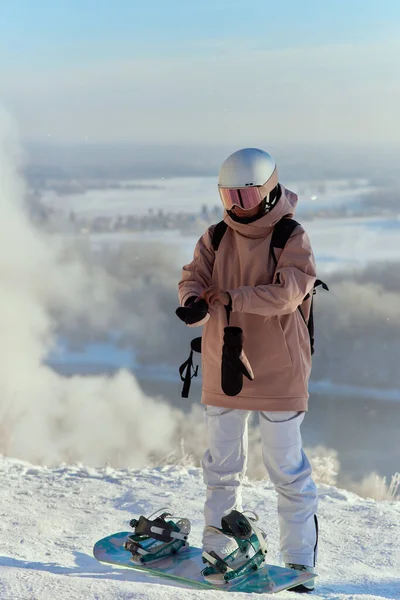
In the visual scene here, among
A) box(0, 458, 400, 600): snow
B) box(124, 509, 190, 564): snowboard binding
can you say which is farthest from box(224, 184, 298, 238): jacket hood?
box(0, 458, 400, 600): snow

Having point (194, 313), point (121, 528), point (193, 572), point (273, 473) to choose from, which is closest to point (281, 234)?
point (194, 313)

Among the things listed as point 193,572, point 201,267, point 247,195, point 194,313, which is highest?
point 247,195

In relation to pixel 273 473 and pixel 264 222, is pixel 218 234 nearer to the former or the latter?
pixel 264 222

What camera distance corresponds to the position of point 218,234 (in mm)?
3305

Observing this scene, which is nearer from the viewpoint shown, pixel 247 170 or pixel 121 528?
pixel 247 170

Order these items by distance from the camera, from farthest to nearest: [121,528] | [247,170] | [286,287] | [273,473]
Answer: [121,528] < [273,473] < [247,170] < [286,287]

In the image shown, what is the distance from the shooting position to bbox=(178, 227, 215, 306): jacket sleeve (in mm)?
3283

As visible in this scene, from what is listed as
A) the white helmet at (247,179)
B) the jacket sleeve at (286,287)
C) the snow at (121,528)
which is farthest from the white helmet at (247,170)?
the snow at (121,528)

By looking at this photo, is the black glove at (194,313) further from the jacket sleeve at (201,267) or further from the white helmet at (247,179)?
Result: the white helmet at (247,179)

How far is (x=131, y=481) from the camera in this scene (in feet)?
16.0

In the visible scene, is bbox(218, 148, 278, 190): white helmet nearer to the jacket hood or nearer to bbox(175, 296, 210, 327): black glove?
the jacket hood

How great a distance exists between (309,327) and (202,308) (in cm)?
48

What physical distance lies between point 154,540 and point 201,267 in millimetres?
1002

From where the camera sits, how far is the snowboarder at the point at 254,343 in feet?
10.2
